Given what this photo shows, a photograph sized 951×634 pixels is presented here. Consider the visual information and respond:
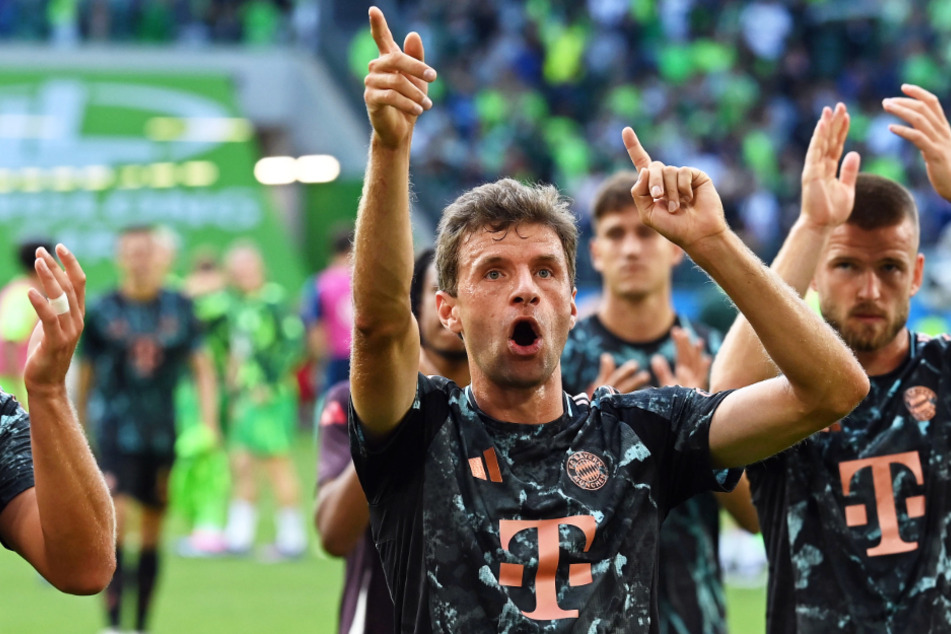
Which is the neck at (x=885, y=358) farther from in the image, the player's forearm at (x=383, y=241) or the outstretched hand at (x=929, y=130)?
the player's forearm at (x=383, y=241)

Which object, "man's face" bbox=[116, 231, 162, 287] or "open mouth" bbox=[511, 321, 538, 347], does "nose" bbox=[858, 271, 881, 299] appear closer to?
"open mouth" bbox=[511, 321, 538, 347]

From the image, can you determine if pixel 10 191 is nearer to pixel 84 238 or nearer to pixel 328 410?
pixel 84 238

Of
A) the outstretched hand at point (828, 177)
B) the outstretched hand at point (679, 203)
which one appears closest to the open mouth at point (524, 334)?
→ the outstretched hand at point (679, 203)

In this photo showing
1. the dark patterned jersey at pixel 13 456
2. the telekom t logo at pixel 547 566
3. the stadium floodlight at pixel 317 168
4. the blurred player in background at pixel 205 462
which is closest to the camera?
the telekom t logo at pixel 547 566

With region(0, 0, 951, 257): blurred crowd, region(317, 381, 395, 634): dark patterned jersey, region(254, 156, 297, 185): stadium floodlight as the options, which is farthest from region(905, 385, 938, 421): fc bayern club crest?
region(254, 156, 297, 185): stadium floodlight

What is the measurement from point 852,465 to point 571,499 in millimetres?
1140

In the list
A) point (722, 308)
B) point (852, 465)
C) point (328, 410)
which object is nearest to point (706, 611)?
point (852, 465)

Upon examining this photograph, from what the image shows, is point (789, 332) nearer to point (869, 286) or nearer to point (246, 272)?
point (869, 286)

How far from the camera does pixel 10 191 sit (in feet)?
76.4

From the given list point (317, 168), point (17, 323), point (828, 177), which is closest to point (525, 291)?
point (828, 177)

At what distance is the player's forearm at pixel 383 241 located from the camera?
289 centimetres

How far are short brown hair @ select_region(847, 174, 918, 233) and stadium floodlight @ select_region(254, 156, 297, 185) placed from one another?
22.4 metres

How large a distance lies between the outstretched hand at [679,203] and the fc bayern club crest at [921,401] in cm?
112

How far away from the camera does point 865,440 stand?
3936 millimetres
